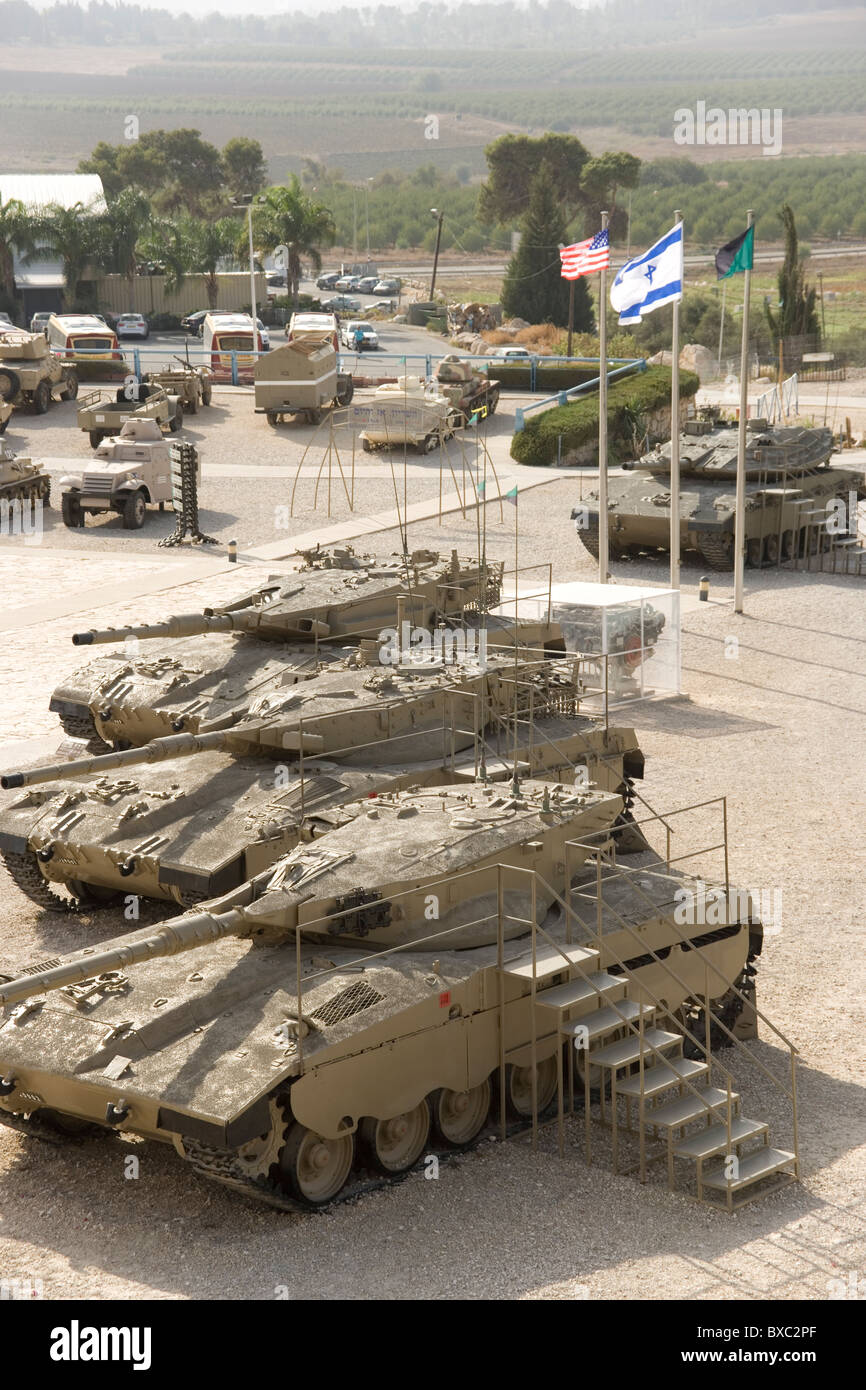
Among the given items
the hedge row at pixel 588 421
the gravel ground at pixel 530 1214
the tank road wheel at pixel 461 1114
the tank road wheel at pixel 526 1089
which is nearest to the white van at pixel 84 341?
the hedge row at pixel 588 421

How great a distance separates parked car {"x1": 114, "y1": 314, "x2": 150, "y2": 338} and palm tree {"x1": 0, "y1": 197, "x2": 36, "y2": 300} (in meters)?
6.73

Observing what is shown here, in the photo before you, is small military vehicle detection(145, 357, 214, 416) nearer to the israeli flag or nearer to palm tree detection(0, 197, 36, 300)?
the israeli flag

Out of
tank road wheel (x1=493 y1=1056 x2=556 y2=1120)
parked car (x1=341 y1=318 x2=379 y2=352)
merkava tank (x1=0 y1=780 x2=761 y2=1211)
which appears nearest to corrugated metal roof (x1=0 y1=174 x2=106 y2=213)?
parked car (x1=341 y1=318 x2=379 y2=352)

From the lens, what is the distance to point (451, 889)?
1480cm

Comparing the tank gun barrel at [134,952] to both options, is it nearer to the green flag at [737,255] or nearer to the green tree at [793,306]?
the green flag at [737,255]

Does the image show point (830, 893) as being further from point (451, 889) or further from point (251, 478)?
point (251, 478)

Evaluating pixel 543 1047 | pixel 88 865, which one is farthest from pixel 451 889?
pixel 88 865

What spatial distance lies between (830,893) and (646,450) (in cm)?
2786

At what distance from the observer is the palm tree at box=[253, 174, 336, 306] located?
78.1 metres

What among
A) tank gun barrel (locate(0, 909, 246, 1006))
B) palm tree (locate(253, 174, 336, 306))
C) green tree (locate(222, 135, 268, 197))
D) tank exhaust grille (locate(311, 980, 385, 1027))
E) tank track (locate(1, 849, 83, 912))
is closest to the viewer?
tank gun barrel (locate(0, 909, 246, 1006))

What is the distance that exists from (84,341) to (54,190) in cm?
3118

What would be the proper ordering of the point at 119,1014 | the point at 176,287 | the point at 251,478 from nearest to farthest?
the point at 119,1014
the point at 251,478
the point at 176,287

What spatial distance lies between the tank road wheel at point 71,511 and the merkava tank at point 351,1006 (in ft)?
79.7

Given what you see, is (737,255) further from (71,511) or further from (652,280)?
(71,511)
